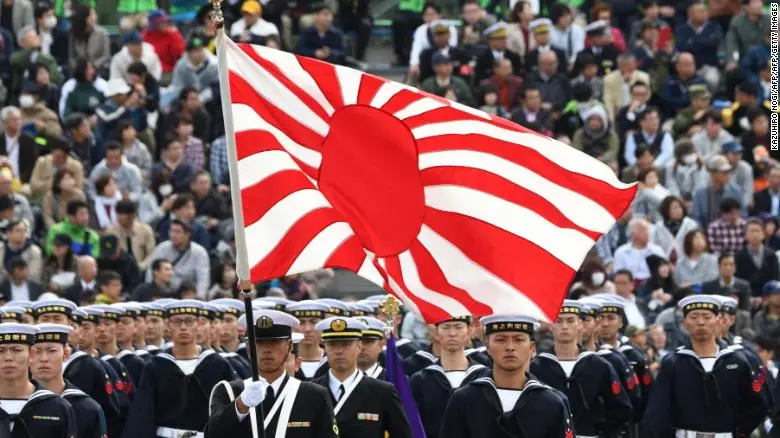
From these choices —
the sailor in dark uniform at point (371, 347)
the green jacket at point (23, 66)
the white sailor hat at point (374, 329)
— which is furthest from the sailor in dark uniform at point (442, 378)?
the green jacket at point (23, 66)

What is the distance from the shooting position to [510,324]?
13.9 meters

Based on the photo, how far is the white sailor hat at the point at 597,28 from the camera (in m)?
31.1

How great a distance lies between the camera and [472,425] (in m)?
13.9

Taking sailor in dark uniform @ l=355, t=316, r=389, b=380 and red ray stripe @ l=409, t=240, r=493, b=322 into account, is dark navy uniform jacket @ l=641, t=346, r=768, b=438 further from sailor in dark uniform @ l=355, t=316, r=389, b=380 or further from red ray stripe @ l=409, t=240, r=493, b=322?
red ray stripe @ l=409, t=240, r=493, b=322

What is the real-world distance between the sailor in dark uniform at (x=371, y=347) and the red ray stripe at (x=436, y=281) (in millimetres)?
3494

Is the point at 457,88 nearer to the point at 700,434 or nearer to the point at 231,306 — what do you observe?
the point at 231,306

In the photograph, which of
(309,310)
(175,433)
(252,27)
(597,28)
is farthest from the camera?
(597,28)

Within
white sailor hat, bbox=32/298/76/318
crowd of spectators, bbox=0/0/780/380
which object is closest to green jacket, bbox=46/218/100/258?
crowd of spectators, bbox=0/0/780/380

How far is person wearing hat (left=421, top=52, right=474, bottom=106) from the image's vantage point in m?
28.9

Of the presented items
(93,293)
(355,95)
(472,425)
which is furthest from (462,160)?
(93,293)

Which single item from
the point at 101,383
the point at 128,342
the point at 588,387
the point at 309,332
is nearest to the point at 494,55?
the point at 128,342

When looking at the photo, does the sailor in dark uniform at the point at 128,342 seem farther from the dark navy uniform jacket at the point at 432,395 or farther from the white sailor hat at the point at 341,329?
the white sailor hat at the point at 341,329

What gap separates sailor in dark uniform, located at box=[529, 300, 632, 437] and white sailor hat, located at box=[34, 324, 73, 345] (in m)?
4.59

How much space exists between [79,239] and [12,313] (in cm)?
665
